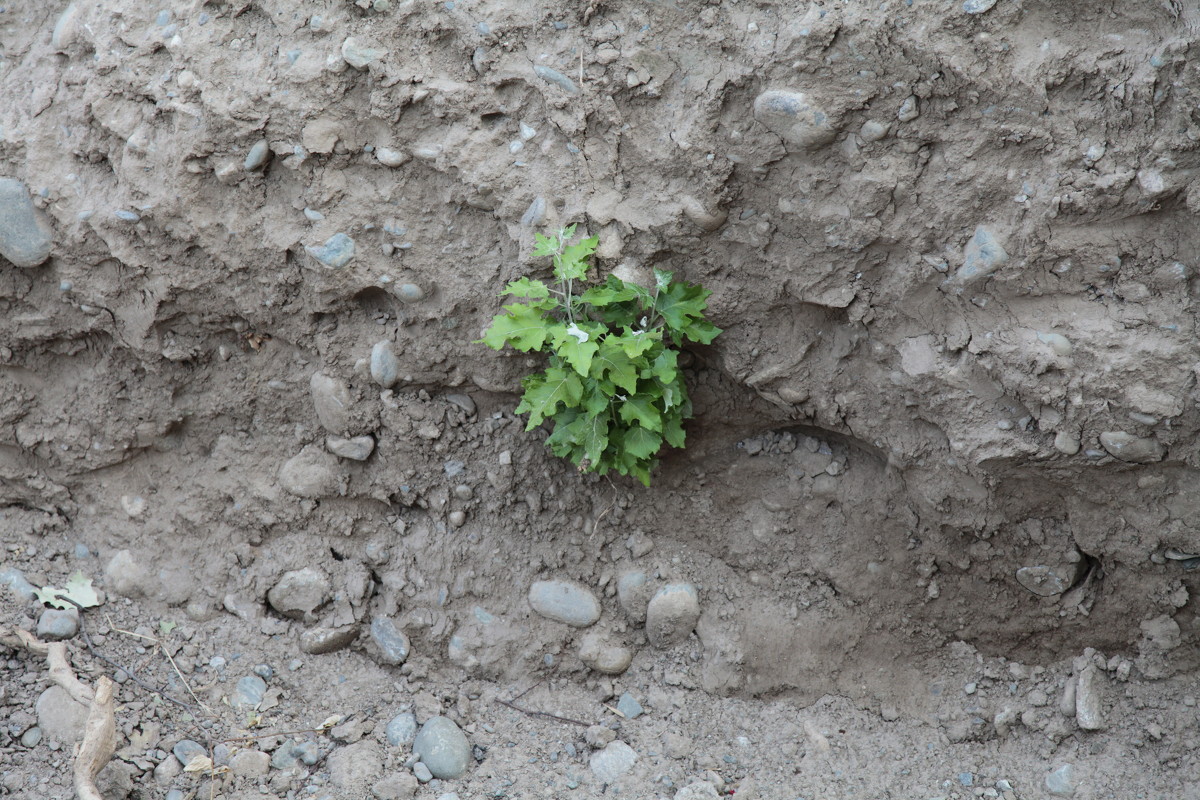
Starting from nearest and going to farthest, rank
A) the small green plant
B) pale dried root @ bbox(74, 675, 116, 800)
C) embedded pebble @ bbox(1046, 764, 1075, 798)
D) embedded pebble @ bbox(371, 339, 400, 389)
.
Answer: pale dried root @ bbox(74, 675, 116, 800) < the small green plant < embedded pebble @ bbox(1046, 764, 1075, 798) < embedded pebble @ bbox(371, 339, 400, 389)

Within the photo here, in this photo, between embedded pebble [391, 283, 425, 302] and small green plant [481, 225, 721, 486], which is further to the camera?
embedded pebble [391, 283, 425, 302]

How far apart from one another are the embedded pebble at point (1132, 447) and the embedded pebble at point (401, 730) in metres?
2.58

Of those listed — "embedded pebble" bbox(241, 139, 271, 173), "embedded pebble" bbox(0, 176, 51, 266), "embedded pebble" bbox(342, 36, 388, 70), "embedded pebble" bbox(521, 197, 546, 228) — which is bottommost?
"embedded pebble" bbox(0, 176, 51, 266)

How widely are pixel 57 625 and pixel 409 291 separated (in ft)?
6.06

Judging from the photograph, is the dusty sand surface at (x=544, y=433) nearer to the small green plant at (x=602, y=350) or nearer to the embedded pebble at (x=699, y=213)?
the embedded pebble at (x=699, y=213)

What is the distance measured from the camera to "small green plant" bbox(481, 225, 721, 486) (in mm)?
3244

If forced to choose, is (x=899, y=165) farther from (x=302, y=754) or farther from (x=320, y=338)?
(x=302, y=754)

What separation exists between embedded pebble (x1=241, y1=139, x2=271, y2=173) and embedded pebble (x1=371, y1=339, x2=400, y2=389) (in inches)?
30.9

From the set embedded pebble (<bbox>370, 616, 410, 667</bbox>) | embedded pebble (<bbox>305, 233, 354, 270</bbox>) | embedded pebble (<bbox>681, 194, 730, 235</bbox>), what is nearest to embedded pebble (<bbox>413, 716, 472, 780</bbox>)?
embedded pebble (<bbox>370, 616, 410, 667</bbox>)

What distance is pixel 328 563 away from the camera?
390 centimetres

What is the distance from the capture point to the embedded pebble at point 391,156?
11.5 feet

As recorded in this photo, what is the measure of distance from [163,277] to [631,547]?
2106 mm

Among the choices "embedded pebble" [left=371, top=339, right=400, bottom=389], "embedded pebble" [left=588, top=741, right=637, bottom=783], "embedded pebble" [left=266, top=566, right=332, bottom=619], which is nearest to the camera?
"embedded pebble" [left=588, top=741, right=637, bottom=783]

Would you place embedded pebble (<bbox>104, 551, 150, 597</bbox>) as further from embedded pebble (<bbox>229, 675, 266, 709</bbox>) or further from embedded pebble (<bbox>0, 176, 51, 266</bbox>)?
embedded pebble (<bbox>0, 176, 51, 266</bbox>)
